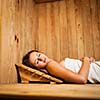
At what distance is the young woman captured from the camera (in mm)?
1527

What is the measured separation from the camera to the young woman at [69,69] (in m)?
1.53

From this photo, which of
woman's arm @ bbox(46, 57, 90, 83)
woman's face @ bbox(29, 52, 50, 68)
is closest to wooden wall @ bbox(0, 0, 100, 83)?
woman's face @ bbox(29, 52, 50, 68)

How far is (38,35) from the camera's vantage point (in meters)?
2.64

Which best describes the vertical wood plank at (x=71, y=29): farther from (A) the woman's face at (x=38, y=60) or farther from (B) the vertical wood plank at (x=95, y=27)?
(A) the woman's face at (x=38, y=60)

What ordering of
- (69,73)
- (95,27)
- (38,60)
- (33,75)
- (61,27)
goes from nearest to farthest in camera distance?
(69,73) → (33,75) → (38,60) → (95,27) → (61,27)

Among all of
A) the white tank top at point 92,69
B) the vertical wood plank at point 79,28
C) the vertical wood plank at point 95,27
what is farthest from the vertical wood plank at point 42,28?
the white tank top at point 92,69

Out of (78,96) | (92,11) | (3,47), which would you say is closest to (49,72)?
(3,47)

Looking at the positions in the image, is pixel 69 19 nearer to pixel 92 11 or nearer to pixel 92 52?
pixel 92 11

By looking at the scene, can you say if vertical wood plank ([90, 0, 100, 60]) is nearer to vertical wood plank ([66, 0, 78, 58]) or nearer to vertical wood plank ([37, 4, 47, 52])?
vertical wood plank ([66, 0, 78, 58])

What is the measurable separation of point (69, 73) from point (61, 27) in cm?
116

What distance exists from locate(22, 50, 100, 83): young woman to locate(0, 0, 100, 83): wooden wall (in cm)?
32

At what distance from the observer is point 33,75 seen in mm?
1720

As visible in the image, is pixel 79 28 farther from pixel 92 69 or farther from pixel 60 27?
pixel 92 69

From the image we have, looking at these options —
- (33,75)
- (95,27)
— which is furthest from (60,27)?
(33,75)
